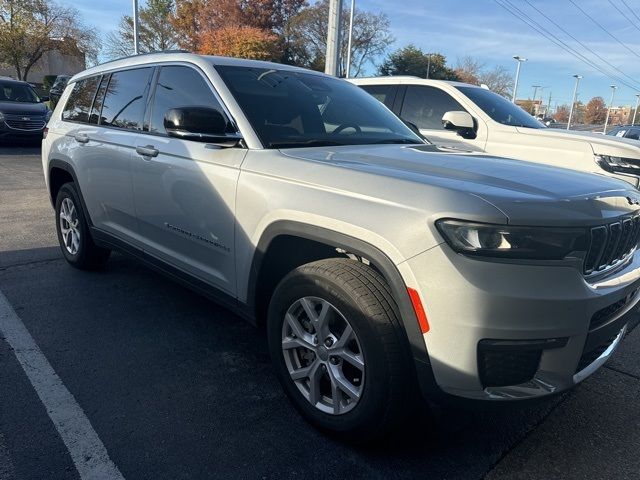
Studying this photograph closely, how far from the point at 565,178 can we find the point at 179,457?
2226mm

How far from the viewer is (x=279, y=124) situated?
300 centimetres

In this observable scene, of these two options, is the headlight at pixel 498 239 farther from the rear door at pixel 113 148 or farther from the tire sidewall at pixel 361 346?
the rear door at pixel 113 148

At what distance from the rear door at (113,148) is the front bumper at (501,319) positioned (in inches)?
100

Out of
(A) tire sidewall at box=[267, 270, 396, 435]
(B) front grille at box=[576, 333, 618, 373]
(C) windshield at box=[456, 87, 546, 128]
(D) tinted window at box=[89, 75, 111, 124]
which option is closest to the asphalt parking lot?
(A) tire sidewall at box=[267, 270, 396, 435]

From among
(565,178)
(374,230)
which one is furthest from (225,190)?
(565,178)

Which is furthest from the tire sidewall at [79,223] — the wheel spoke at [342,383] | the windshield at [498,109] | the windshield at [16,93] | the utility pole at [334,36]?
the windshield at [16,93]

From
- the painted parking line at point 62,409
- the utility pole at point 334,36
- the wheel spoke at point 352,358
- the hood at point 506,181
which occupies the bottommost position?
the painted parking line at point 62,409

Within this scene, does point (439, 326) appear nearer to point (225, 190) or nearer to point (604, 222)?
point (604, 222)

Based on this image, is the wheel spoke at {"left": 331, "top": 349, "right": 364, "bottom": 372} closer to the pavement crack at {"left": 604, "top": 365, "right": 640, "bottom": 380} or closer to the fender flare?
the fender flare

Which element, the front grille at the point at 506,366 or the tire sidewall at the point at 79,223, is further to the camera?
the tire sidewall at the point at 79,223

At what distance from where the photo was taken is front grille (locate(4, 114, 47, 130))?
45.0ft

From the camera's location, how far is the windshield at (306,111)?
117 inches

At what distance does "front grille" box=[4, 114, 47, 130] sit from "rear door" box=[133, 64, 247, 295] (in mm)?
12653

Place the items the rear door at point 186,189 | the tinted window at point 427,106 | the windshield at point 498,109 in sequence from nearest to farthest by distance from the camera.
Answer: the rear door at point 186,189 < the windshield at point 498,109 < the tinted window at point 427,106
